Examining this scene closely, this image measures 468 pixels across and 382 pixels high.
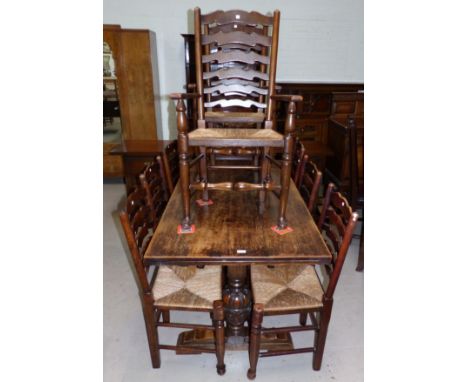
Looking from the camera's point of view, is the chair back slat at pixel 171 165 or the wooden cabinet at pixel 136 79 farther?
the wooden cabinet at pixel 136 79

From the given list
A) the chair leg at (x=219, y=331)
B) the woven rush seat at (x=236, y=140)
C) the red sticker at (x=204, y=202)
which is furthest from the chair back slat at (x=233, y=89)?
the chair leg at (x=219, y=331)

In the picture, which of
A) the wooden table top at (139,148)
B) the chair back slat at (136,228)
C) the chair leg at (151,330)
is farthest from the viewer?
the wooden table top at (139,148)

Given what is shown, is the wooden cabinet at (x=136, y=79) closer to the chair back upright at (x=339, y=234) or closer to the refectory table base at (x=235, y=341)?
the refectory table base at (x=235, y=341)

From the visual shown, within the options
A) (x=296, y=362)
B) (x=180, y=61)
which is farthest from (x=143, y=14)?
(x=296, y=362)

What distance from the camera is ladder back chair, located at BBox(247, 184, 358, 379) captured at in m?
1.36

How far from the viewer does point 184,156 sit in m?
1.34

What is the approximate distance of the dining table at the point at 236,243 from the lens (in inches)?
48.1

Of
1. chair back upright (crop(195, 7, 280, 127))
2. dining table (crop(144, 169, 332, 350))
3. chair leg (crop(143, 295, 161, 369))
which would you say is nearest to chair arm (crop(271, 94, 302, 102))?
chair back upright (crop(195, 7, 280, 127))

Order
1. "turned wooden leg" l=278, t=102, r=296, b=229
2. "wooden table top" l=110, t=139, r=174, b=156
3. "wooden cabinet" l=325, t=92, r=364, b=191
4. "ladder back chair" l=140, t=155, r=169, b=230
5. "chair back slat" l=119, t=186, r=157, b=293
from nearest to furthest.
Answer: "chair back slat" l=119, t=186, r=157, b=293 → "turned wooden leg" l=278, t=102, r=296, b=229 → "ladder back chair" l=140, t=155, r=169, b=230 → "wooden cabinet" l=325, t=92, r=364, b=191 → "wooden table top" l=110, t=139, r=174, b=156

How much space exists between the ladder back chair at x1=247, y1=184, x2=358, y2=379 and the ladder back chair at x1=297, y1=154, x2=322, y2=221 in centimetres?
11

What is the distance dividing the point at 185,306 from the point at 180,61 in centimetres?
355

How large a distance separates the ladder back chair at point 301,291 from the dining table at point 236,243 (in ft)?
0.33

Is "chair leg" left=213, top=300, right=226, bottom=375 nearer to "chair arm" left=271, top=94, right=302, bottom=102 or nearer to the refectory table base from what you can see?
the refectory table base

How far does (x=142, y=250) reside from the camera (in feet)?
4.63
